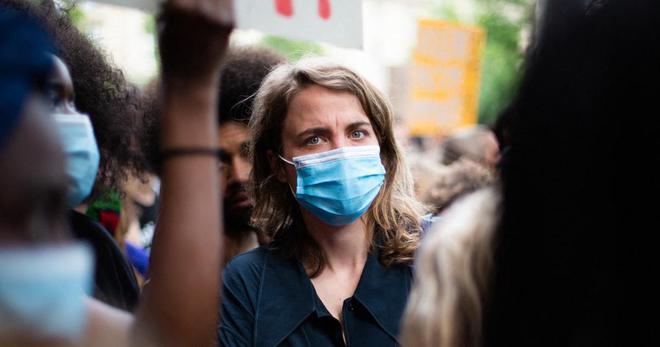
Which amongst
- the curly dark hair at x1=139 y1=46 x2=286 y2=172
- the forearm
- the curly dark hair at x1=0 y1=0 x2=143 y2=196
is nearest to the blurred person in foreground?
the forearm

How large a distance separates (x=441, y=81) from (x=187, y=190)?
8508 mm

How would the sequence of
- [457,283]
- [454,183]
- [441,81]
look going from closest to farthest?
1. [457,283]
2. [454,183]
3. [441,81]

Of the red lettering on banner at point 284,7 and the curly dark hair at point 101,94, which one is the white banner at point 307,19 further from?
the curly dark hair at point 101,94

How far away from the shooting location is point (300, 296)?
8.20 feet

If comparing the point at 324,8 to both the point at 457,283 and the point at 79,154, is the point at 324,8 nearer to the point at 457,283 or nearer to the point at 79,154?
the point at 79,154

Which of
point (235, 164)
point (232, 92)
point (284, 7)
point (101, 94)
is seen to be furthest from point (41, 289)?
point (232, 92)

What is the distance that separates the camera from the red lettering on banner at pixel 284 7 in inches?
90.6

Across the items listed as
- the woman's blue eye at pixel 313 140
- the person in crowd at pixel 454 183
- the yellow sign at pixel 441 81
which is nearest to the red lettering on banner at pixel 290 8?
the woman's blue eye at pixel 313 140

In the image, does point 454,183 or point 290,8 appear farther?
point 454,183

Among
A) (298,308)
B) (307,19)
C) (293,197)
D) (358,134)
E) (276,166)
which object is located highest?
(307,19)

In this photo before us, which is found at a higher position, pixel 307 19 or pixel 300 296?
pixel 307 19

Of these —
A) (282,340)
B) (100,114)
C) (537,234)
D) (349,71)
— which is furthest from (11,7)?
(537,234)

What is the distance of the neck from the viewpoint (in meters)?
2.68

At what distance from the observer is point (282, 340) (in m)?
2.39
